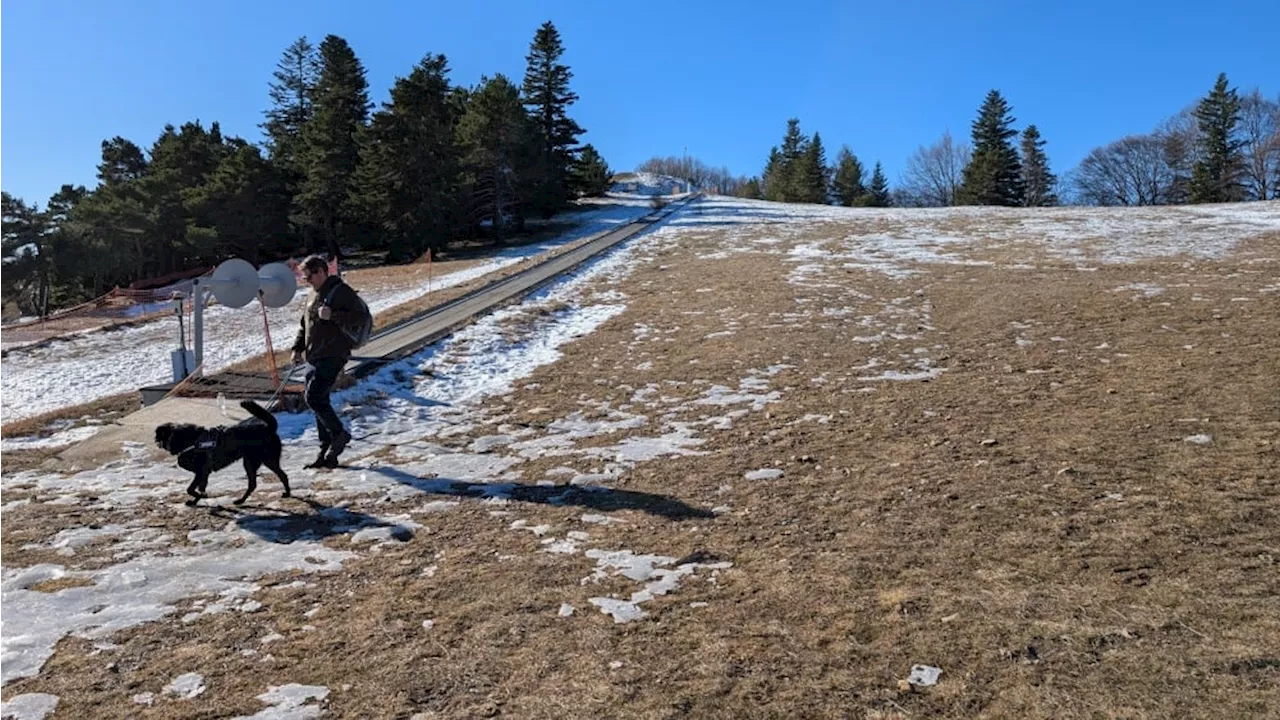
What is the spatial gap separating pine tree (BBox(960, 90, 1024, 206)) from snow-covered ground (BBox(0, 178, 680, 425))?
4546 cm

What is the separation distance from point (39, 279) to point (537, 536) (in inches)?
1683

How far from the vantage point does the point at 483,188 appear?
37.9 m

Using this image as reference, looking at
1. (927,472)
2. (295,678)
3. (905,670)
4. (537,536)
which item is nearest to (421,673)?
(295,678)

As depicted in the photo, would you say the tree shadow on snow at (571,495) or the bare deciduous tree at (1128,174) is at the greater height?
the bare deciduous tree at (1128,174)

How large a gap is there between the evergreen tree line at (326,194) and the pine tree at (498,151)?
0.07 m

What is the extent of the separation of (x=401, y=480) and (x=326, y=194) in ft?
107

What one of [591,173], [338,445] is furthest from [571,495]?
[591,173]

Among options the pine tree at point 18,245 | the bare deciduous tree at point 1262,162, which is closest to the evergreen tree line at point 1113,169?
the bare deciduous tree at point 1262,162

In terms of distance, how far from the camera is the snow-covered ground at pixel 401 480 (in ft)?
13.2

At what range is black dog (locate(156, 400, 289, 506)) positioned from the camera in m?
5.65

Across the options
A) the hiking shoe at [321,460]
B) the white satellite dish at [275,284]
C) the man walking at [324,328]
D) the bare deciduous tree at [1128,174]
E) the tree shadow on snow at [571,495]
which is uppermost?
the bare deciduous tree at [1128,174]

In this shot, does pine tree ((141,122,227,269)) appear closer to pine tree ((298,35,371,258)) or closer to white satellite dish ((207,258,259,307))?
pine tree ((298,35,371,258))

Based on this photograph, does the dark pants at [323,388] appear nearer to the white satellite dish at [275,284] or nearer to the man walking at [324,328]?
the man walking at [324,328]

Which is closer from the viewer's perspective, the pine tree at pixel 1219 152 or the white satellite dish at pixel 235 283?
the white satellite dish at pixel 235 283
